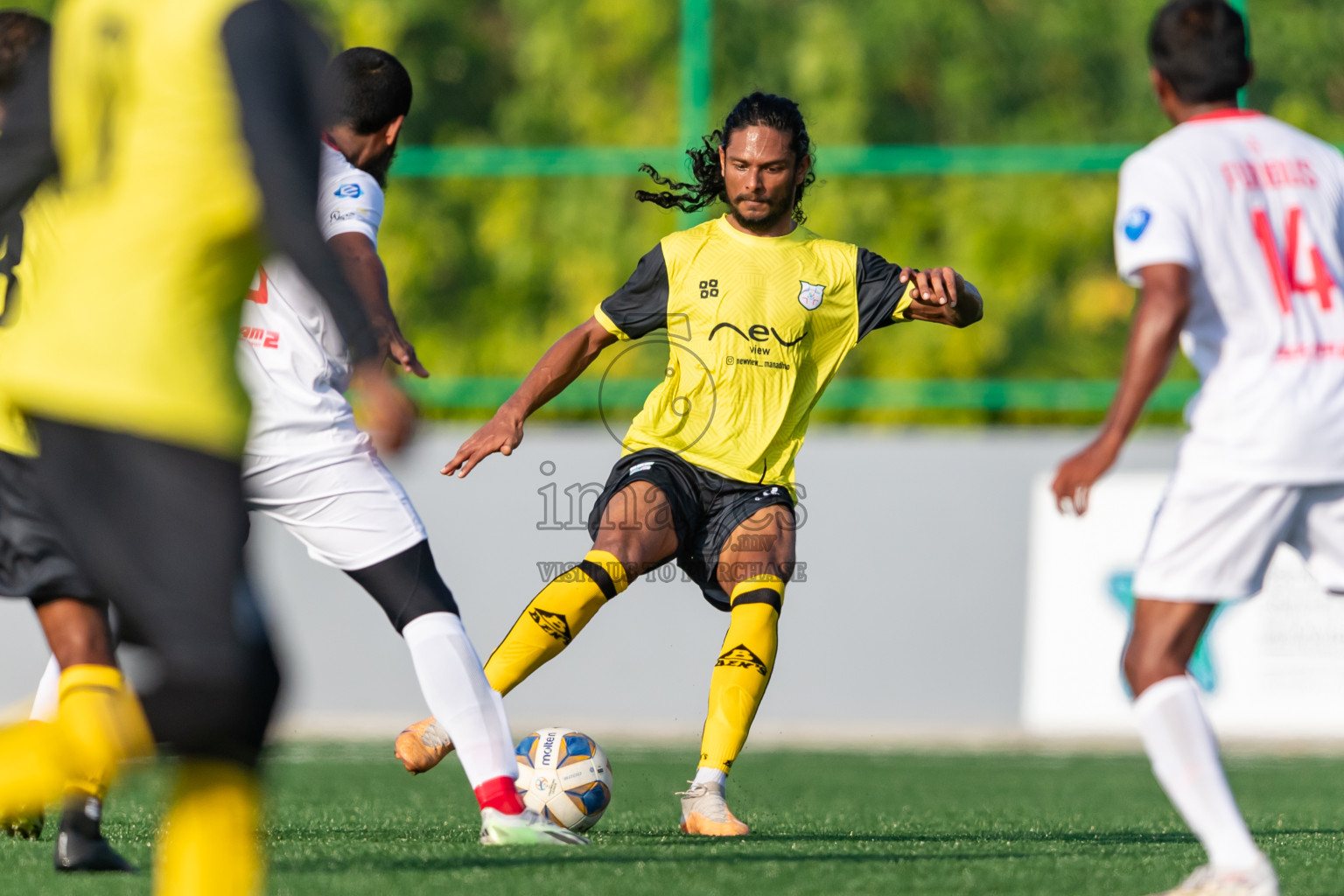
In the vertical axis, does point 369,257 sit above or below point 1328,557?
above

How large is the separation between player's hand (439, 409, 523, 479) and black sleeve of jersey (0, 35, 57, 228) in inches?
96.3

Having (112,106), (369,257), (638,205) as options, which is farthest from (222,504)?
(638,205)

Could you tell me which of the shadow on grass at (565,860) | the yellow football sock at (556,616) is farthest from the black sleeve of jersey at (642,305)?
the shadow on grass at (565,860)

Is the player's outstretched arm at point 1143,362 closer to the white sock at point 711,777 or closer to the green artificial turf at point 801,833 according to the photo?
the green artificial turf at point 801,833

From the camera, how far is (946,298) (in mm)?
5559

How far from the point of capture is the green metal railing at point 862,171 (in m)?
11.5

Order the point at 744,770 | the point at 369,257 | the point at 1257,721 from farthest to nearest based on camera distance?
the point at 1257,721 < the point at 744,770 < the point at 369,257

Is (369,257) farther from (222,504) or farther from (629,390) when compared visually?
(629,390)

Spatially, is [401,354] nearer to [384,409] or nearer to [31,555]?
[31,555]

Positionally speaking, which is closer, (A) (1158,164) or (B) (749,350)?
(A) (1158,164)

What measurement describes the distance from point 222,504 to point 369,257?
2094mm

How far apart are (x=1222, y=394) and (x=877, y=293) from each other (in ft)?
7.54

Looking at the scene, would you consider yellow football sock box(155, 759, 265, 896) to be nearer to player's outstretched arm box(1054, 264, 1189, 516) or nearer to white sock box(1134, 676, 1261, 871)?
player's outstretched arm box(1054, 264, 1189, 516)

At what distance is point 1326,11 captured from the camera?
1319 centimetres
